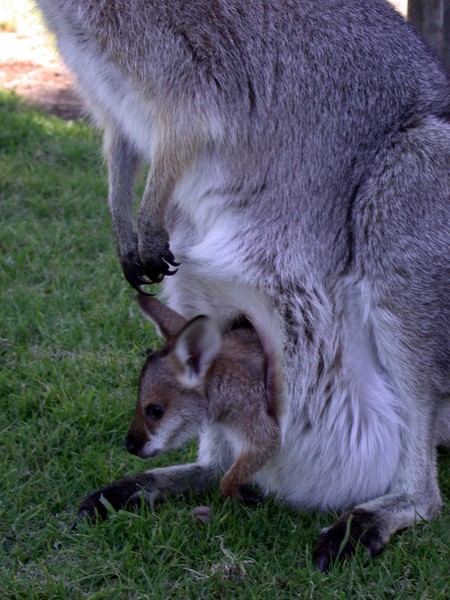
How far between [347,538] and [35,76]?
5711 mm

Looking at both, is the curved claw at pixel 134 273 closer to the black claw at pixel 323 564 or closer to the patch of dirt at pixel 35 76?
the black claw at pixel 323 564

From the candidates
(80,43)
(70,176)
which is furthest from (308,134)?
(70,176)

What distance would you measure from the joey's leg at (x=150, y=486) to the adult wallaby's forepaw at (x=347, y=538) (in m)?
0.55

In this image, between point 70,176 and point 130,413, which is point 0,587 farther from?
point 70,176

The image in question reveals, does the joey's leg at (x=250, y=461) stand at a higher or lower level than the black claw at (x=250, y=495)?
higher

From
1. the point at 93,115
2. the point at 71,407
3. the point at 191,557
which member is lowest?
the point at 71,407

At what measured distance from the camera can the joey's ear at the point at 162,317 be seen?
10.3 feet

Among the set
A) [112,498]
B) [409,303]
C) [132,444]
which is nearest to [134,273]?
[132,444]

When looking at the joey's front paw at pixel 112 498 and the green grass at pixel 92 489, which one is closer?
the green grass at pixel 92 489

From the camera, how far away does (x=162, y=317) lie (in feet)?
10.4

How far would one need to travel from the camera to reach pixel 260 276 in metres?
2.98

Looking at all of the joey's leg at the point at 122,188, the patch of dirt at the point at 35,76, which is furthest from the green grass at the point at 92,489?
the patch of dirt at the point at 35,76

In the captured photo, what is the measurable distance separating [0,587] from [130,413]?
105cm

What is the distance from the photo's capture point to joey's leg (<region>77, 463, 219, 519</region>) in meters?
2.97
